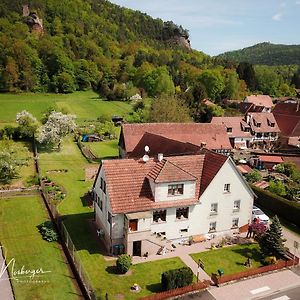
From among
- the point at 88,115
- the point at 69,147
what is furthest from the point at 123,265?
the point at 88,115

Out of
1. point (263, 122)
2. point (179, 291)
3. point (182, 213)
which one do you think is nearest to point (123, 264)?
point (179, 291)

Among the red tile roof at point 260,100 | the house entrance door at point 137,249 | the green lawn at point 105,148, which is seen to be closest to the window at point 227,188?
the house entrance door at point 137,249

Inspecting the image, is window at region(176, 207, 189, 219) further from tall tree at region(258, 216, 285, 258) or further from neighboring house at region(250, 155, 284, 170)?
neighboring house at region(250, 155, 284, 170)

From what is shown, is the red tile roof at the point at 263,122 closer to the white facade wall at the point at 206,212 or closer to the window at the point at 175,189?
the white facade wall at the point at 206,212

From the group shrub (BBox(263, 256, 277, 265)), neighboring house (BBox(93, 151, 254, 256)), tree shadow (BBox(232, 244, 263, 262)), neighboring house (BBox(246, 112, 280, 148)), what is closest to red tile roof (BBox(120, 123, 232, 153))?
neighboring house (BBox(246, 112, 280, 148))

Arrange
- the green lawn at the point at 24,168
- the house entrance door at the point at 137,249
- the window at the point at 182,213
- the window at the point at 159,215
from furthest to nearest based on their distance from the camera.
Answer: the green lawn at the point at 24,168, the window at the point at 182,213, the window at the point at 159,215, the house entrance door at the point at 137,249
